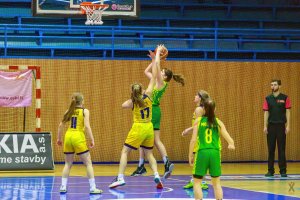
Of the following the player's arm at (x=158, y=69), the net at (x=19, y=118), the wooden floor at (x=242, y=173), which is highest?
the player's arm at (x=158, y=69)

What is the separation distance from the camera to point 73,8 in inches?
800

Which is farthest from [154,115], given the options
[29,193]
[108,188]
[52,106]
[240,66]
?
[240,66]

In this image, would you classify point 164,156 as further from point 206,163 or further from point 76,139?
point 206,163

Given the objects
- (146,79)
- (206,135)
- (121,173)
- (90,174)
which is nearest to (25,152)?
(146,79)

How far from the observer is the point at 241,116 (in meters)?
22.8

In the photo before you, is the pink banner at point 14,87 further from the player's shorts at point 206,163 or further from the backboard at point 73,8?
the player's shorts at point 206,163

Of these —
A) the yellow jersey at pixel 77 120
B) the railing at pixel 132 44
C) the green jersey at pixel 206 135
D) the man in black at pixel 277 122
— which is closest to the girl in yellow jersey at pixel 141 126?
the yellow jersey at pixel 77 120

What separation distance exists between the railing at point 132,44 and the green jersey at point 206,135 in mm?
11364

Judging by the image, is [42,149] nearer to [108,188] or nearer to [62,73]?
[62,73]

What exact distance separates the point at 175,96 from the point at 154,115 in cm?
621

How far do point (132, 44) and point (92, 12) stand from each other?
427 cm

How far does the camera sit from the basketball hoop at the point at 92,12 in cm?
A: 2027

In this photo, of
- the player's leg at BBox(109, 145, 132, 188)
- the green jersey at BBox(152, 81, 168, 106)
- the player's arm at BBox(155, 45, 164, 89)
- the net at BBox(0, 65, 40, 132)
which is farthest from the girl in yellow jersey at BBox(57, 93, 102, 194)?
the net at BBox(0, 65, 40, 132)

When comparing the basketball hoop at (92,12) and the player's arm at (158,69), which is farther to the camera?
the basketball hoop at (92,12)
